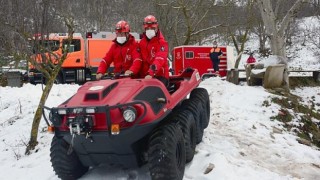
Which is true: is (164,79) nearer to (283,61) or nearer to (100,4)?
(283,61)

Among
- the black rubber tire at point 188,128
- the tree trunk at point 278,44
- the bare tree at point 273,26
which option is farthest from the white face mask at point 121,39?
the tree trunk at point 278,44

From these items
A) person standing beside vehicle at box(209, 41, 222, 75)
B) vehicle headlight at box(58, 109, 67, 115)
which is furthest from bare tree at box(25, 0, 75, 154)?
person standing beside vehicle at box(209, 41, 222, 75)

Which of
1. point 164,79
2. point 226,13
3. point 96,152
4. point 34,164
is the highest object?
point 226,13

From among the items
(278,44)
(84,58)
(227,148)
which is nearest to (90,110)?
(227,148)

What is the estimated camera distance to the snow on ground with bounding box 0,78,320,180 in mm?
5359

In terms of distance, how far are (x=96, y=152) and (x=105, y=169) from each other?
0.87 metres

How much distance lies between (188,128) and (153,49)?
4.84 feet

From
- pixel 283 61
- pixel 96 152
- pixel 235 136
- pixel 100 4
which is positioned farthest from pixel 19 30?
pixel 100 4

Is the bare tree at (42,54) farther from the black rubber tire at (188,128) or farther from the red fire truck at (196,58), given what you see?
the red fire truck at (196,58)

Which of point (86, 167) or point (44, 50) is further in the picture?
point (44, 50)

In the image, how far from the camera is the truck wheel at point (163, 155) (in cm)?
441

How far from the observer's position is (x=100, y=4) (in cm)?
3575

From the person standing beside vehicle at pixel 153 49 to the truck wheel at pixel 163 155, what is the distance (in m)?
1.41

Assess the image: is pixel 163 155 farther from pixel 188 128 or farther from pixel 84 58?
pixel 84 58
